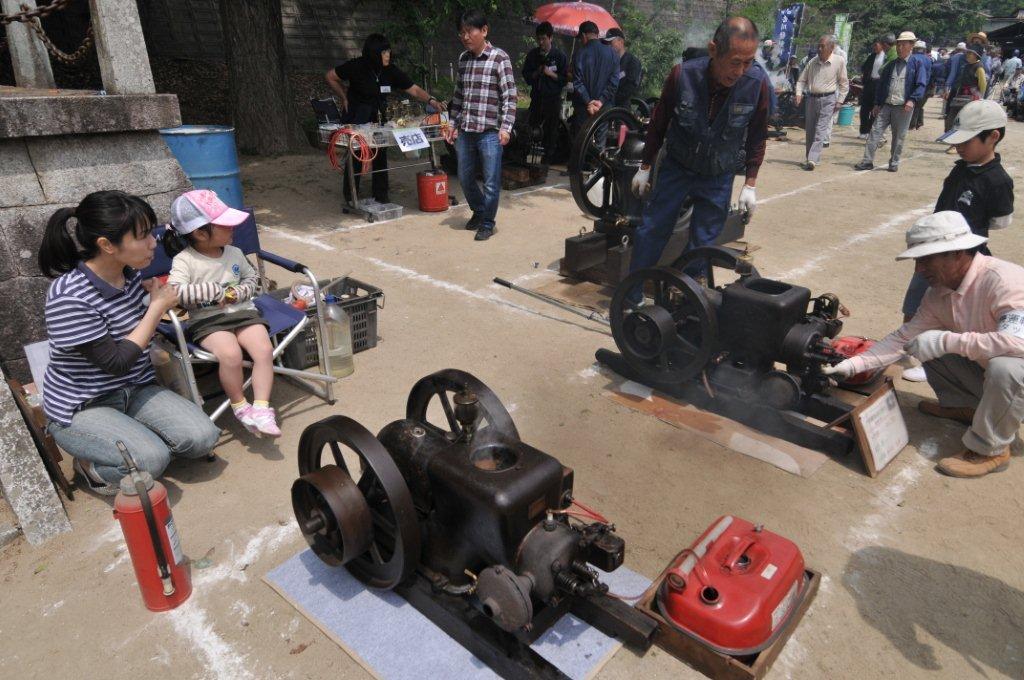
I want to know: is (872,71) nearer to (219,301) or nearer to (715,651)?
(219,301)

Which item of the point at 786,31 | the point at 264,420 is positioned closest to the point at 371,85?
the point at 264,420

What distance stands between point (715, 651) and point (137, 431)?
242 centimetres

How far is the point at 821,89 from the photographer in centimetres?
1012

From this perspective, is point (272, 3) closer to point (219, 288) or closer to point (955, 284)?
point (219, 288)

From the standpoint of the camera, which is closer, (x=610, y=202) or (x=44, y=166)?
(x=44, y=166)

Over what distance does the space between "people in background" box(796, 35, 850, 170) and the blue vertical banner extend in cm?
600

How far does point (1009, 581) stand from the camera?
8.43ft

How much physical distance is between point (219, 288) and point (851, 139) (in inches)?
559

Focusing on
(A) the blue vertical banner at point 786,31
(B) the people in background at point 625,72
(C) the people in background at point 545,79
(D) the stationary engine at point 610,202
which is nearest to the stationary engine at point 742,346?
(D) the stationary engine at point 610,202

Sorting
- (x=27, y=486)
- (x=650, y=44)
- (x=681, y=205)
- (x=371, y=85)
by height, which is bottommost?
(x=27, y=486)

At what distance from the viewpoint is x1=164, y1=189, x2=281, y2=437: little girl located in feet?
10.4

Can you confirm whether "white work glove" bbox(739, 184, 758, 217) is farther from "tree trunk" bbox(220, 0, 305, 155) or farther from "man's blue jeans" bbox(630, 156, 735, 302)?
"tree trunk" bbox(220, 0, 305, 155)

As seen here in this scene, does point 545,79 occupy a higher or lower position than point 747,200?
higher

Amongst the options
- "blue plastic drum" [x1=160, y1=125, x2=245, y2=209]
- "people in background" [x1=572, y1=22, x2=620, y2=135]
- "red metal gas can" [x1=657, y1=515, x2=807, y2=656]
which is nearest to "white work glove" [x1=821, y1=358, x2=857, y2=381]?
"red metal gas can" [x1=657, y1=515, x2=807, y2=656]
